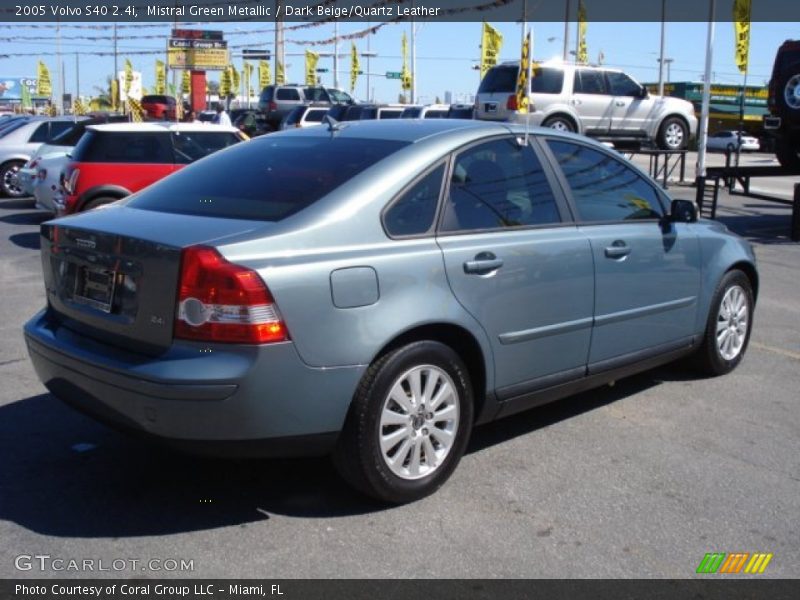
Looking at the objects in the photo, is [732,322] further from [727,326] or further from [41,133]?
[41,133]

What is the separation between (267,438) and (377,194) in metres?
1.18

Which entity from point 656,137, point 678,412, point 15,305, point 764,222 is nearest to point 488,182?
point 678,412

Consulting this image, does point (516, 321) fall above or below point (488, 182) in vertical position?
below

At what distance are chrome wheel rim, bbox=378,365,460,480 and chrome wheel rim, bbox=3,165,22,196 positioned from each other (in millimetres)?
16392

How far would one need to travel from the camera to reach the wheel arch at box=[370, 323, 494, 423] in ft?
12.9

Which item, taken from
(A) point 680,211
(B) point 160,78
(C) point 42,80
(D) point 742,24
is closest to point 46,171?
(A) point 680,211

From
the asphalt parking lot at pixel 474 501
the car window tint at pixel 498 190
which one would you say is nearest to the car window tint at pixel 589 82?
the asphalt parking lot at pixel 474 501

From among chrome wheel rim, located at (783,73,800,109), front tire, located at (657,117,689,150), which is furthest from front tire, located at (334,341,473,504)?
front tire, located at (657,117,689,150)

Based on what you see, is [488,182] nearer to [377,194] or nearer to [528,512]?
[377,194]

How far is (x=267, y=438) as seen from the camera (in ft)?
11.8

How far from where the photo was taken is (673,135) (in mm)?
21406

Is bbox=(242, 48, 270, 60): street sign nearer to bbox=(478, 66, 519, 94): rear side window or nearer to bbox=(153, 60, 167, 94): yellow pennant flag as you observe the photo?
bbox=(153, 60, 167, 94): yellow pennant flag

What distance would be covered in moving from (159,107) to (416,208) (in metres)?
32.5

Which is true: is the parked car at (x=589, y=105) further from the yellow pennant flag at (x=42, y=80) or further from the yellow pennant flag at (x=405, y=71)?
the yellow pennant flag at (x=42, y=80)
